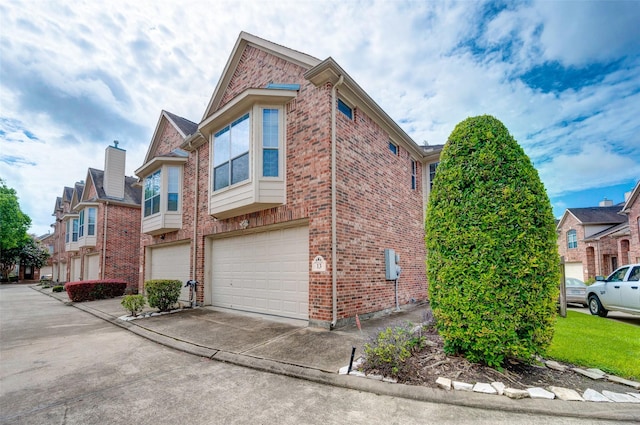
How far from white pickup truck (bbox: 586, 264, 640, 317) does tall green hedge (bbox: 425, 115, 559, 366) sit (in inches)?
302

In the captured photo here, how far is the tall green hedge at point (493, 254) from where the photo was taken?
375cm

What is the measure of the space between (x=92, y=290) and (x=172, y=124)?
30.2 feet

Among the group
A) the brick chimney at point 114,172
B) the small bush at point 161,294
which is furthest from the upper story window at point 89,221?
the small bush at point 161,294

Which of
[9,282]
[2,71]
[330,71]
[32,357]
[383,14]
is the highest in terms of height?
[383,14]

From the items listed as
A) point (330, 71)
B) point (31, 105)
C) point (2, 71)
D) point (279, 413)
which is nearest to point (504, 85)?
point (330, 71)

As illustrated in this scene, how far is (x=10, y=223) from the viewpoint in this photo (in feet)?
102

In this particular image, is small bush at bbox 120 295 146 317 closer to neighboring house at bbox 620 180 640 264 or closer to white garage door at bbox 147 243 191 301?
white garage door at bbox 147 243 191 301

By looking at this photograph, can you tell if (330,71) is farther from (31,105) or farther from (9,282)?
(9,282)

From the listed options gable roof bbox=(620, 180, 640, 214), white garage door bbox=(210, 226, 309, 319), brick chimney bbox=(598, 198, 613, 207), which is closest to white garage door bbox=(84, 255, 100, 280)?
white garage door bbox=(210, 226, 309, 319)

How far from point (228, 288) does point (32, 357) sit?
4699mm

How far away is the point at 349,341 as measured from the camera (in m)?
5.50

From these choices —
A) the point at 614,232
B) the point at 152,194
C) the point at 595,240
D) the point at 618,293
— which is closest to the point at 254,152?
the point at 152,194

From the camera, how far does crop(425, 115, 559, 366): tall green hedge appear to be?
12.3 feet

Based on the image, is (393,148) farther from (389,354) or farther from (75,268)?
(75,268)
